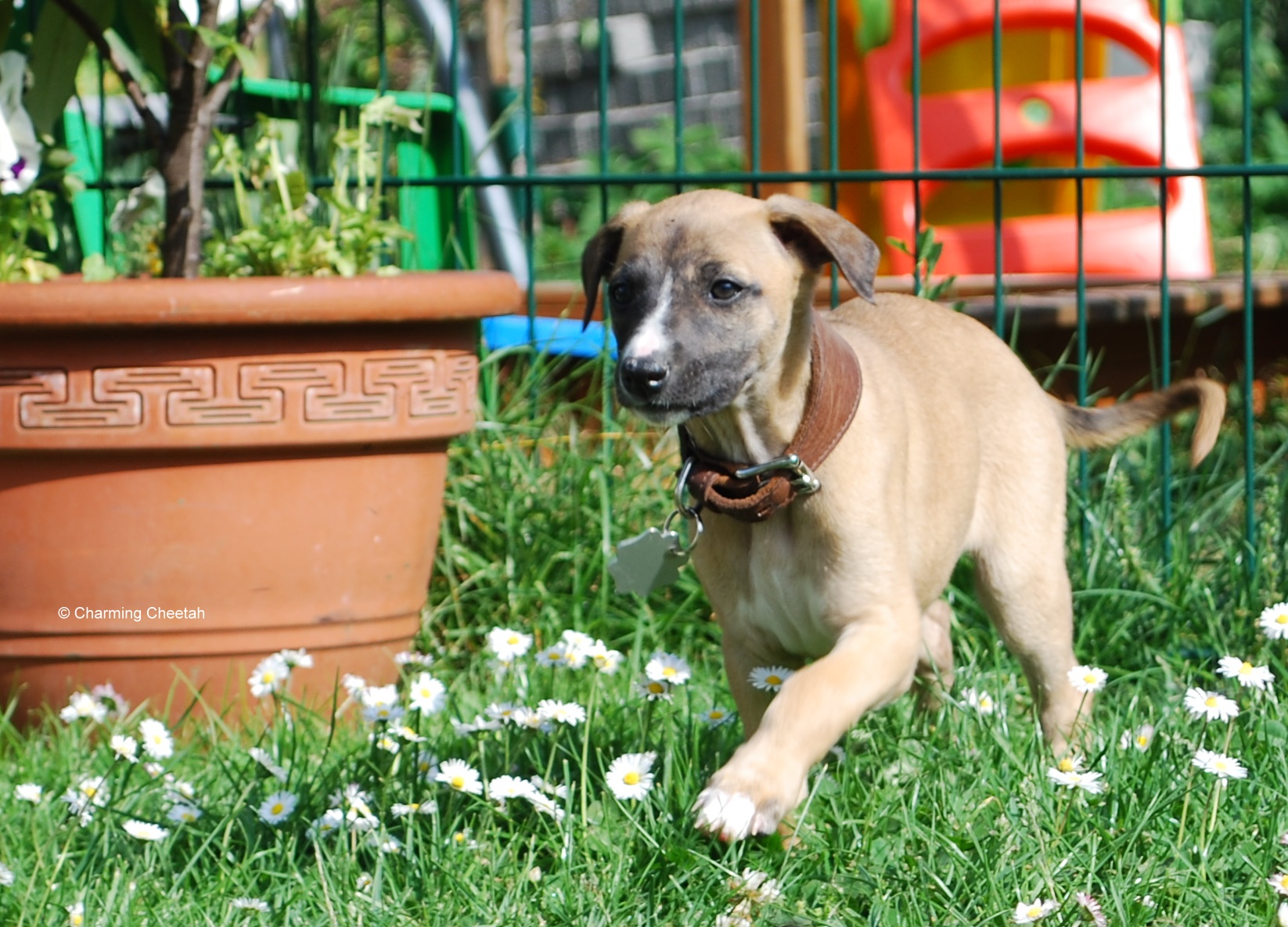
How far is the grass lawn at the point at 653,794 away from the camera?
7.76 ft

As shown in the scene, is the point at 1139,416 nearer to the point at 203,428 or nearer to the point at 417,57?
the point at 203,428

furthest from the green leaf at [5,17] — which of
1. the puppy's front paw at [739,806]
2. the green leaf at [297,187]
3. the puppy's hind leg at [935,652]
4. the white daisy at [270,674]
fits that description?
the puppy's front paw at [739,806]

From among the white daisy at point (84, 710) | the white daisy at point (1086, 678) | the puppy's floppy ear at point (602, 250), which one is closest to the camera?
the white daisy at point (1086, 678)

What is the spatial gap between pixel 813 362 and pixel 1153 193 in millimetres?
6954

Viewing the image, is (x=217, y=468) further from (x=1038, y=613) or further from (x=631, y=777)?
(x=1038, y=613)

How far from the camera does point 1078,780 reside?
2.39 metres

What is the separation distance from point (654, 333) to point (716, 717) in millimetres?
847

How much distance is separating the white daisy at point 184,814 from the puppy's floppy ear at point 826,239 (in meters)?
1.46

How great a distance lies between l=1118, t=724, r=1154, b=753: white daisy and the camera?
275cm

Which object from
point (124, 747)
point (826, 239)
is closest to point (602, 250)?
point (826, 239)

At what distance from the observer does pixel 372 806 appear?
2.77 meters

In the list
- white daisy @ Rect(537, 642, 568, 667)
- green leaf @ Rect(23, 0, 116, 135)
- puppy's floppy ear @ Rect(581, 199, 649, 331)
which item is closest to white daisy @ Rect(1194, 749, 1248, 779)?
white daisy @ Rect(537, 642, 568, 667)

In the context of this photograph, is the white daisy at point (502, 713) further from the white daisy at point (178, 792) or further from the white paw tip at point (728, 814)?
the white paw tip at point (728, 814)

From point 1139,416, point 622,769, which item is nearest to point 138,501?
point 622,769
